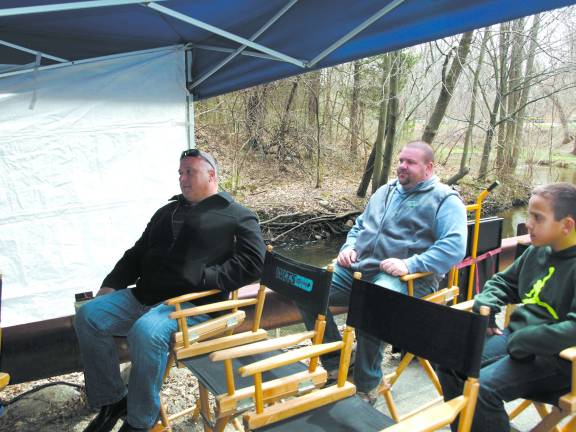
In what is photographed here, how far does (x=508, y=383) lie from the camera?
1834mm

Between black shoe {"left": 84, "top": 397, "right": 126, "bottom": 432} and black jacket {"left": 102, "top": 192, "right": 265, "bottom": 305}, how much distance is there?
525 millimetres

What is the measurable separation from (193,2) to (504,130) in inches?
519

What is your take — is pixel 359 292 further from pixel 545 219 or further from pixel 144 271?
pixel 144 271

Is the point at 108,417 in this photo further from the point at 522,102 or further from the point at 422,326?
the point at 522,102

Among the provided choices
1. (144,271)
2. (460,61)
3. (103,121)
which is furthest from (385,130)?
(144,271)

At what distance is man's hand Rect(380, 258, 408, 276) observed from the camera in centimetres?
259

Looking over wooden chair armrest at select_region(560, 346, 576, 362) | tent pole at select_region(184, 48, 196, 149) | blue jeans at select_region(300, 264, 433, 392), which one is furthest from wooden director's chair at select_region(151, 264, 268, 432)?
tent pole at select_region(184, 48, 196, 149)

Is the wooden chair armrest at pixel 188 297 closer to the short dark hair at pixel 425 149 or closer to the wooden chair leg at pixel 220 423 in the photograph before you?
the wooden chair leg at pixel 220 423

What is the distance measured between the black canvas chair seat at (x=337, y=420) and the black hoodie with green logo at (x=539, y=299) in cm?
61

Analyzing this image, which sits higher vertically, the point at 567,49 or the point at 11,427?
the point at 567,49

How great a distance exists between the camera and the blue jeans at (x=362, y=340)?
247 centimetres

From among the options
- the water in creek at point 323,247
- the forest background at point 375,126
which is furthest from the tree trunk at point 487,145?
the water in creek at point 323,247

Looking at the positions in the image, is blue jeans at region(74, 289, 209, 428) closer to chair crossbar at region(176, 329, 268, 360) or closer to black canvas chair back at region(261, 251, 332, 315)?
chair crossbar at region(176, 329, 268, 360)

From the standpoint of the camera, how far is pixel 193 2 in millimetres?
2553
